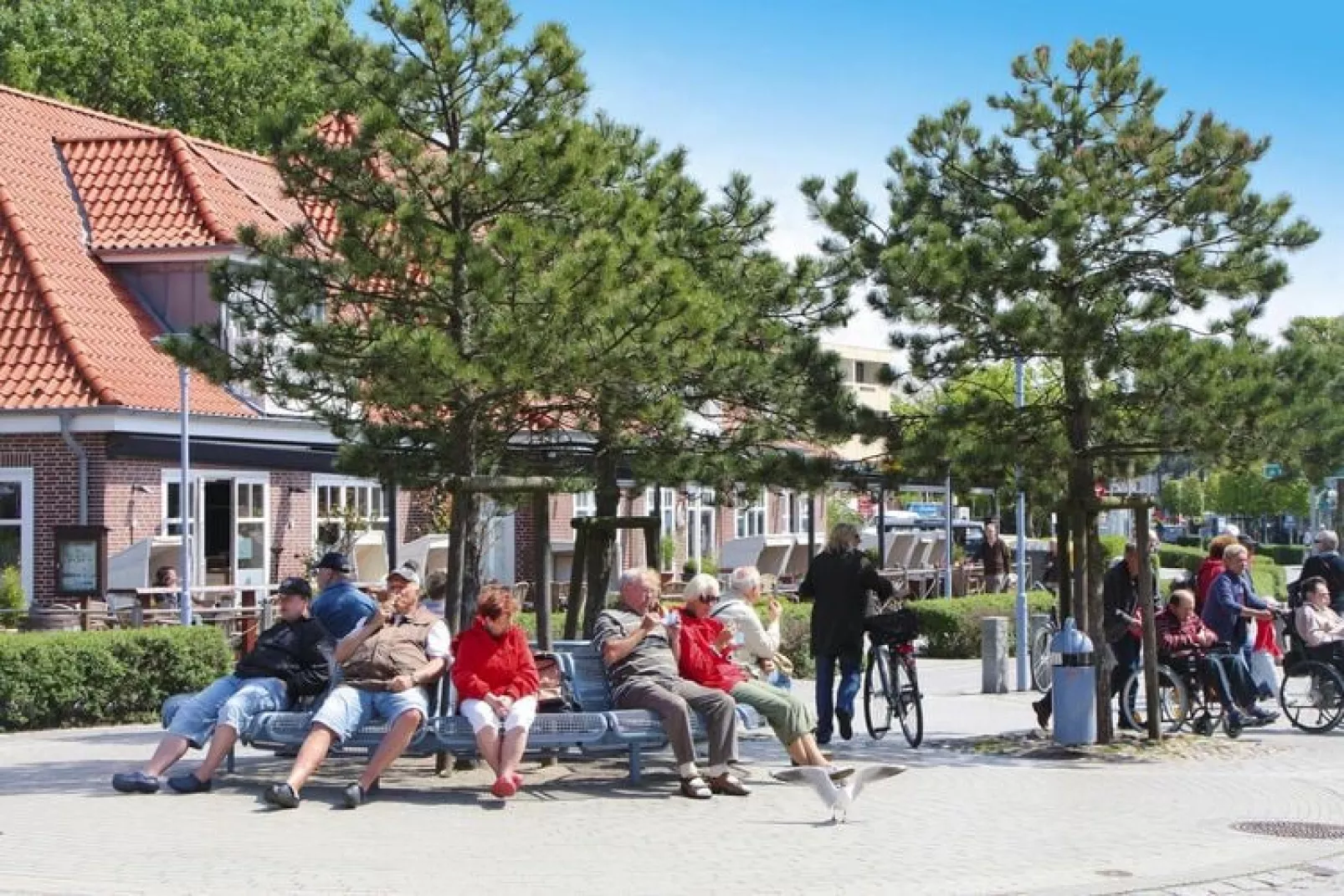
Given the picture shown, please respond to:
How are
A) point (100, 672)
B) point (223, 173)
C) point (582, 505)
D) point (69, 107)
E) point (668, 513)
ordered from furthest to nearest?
point (668, 513) → point (582, 505) → point (69, 107) → point (223, 173) → point (100, 672)

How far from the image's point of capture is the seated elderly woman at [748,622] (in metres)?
16.0

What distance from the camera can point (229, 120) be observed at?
44.4 meters

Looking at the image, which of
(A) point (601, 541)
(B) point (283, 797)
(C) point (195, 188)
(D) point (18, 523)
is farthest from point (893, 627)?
(C) point (195, 188)

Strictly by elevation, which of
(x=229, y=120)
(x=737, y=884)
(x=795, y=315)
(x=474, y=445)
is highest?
(x=229, y=120)

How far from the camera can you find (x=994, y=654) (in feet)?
75.0

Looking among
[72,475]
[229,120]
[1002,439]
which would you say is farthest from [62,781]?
[229,120]

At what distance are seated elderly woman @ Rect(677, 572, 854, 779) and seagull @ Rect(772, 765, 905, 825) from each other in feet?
2.35

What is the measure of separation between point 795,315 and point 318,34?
19.4 feet

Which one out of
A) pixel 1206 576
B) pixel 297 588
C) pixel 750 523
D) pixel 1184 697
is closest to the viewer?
pixel 297 588

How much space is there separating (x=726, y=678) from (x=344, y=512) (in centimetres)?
1805

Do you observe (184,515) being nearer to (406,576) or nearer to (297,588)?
(297,588)

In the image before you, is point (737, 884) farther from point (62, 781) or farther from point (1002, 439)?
point (1002, 439)

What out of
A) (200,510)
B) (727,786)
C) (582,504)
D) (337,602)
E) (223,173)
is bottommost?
(727,786)

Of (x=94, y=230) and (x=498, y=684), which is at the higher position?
(x=94, y=230)
